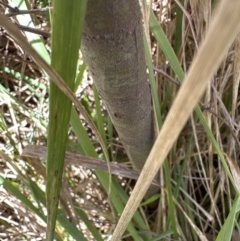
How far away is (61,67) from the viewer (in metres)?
0.23

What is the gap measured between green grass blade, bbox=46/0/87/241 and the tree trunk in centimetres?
5

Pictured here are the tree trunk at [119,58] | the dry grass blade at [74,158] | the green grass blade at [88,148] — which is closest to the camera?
the tree trunk at [119,58]

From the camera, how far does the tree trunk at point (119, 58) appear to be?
0.27 meters

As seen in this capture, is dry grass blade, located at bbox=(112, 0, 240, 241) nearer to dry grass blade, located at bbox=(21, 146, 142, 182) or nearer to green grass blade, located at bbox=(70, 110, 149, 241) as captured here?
green grass blade, located at bbox=(70, 110, 149, 241)

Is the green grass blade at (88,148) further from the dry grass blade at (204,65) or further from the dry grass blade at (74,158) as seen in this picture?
the dry grass blade at (204,65)

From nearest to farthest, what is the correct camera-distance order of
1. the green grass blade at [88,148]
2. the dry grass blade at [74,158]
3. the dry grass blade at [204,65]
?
the dry grass blade at [204,65] < the green grass blade at [88,148] < the dry grass blade at [74,158]

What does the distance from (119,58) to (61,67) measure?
10 cm

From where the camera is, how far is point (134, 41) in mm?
324

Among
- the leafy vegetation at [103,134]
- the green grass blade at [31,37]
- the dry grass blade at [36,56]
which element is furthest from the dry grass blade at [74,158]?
the dry grass blade at [36,56]

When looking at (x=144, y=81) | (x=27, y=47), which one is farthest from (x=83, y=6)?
(x=144, y=81)

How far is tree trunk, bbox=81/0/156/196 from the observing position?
0.89 ft

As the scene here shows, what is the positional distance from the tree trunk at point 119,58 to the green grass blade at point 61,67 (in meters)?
0.05

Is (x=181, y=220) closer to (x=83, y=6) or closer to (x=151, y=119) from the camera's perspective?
(x=151, y=119)

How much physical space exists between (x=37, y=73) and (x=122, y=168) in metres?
0.39
